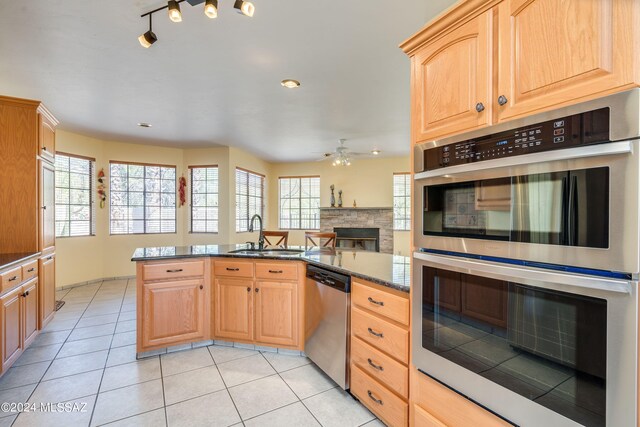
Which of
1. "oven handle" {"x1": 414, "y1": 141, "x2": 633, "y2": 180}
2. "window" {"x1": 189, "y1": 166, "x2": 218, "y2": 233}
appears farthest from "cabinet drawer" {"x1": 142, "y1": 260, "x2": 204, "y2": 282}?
"window" {"x1": 189, "y1": 166, "x2": 218, "y2": 233}

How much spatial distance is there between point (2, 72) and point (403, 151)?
5931mm

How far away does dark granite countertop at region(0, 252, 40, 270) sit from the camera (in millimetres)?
2325

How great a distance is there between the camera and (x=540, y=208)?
0.97m

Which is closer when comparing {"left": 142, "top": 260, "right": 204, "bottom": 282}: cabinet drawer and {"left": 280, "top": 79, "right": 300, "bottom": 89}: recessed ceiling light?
{"left": 142, "top": 260, "right": 204, "bottom": 282}: cabinet drawer

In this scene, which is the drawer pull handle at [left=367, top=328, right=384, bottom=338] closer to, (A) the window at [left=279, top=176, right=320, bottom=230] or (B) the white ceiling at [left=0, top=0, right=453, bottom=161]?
(B) the white ceiling at [left=0, top=0, right=453, bottom=161]

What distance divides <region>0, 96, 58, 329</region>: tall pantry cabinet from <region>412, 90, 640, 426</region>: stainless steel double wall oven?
3.68 m

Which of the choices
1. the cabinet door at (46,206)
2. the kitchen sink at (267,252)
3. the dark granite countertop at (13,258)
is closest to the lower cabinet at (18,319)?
the dark granite countertop at (13,258)

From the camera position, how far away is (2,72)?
2836mm

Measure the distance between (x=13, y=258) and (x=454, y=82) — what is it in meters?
3.56

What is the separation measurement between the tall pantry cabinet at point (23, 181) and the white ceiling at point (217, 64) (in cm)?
41

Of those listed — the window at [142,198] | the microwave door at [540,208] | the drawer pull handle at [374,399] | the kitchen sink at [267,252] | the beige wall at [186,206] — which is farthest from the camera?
the window at [142,198]

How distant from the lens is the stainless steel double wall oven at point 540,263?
804 mm

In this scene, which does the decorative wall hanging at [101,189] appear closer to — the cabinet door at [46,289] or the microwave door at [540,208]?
the cabinet door at [46,289]

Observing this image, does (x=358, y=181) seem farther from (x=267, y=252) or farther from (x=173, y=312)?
(x=173, y=312)
